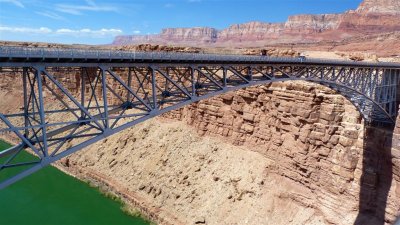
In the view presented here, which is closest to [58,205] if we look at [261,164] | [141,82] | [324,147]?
[261,164]

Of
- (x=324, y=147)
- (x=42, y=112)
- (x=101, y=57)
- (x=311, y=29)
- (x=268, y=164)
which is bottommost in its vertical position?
(x=268, y=164)

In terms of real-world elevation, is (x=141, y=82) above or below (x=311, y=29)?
below

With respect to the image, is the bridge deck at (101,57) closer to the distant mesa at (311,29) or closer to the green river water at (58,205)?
the green river water at (58,205)

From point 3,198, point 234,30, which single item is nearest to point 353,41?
point 3,198

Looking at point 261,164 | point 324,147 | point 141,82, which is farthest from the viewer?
point 261,164

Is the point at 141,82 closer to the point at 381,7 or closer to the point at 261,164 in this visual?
the point at 261,164

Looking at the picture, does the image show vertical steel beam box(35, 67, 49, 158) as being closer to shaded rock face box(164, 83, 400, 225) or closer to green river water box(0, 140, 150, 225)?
green river water box(0, 140, 150, 225)

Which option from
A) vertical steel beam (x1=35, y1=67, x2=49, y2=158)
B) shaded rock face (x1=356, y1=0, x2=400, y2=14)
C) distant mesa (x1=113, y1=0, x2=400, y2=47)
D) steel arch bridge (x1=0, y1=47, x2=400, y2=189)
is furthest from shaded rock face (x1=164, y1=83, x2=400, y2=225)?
shaded rock face (x1=356, y1=0, x2=400, y2=14)
